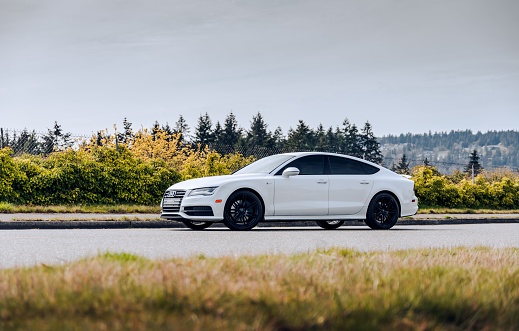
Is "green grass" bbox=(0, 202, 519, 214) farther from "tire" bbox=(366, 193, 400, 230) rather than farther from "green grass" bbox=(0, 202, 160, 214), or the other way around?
"tire" bbox=(366, 193, 400, 230)

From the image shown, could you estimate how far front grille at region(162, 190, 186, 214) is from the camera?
45.0ft

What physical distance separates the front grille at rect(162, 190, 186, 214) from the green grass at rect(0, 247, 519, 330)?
7441 millimetres

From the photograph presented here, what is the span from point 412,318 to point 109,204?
55.8 feet

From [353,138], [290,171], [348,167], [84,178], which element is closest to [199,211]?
[290,171]

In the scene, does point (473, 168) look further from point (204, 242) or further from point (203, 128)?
point (203, 128)

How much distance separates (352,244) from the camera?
11273mm

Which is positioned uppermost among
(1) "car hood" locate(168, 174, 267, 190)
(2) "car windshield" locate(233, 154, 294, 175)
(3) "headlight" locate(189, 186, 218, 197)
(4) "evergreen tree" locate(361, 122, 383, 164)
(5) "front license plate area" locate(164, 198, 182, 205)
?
(4) "evergreen tree" locate(361, 122, 383, 164)

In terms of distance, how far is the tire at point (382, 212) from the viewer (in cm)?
1498

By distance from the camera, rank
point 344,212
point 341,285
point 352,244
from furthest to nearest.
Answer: point 344,212, point 352,244, point 341,285

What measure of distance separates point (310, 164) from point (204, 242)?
4088 millimetres

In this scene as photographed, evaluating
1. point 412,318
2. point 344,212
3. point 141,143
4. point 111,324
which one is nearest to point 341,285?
point 412,318

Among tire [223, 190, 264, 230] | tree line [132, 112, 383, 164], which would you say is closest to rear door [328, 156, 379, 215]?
tire [223, 190, 264, 230]

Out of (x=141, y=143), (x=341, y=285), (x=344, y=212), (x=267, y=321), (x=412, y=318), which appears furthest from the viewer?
(x=141, y=143)

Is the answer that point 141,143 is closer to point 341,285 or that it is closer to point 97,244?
point 97,244
